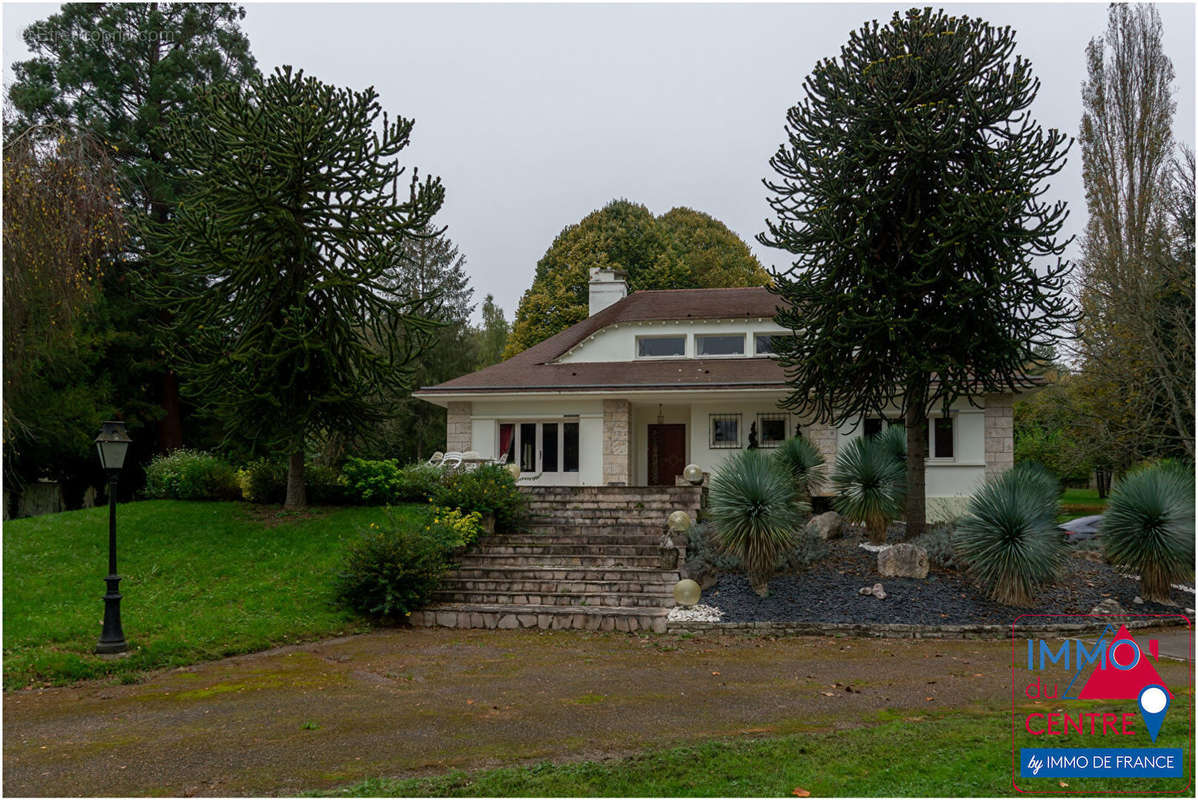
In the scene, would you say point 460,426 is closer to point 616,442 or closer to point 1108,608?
point 616,442

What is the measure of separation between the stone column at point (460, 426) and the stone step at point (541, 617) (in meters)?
9.40

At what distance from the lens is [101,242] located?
40.4 feet

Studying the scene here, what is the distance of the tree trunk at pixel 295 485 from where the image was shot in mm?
18609

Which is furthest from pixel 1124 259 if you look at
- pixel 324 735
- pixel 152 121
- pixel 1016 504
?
pixel 152 121

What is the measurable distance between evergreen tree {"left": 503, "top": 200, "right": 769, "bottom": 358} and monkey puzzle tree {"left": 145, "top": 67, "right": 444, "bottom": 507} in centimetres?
2029

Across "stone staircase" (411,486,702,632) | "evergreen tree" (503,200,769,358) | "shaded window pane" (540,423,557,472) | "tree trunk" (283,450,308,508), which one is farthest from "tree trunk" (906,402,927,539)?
"evergreen tree" (503,200,769,358)

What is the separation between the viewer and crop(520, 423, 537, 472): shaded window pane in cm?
2317

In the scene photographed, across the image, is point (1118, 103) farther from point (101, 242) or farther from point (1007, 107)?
point (101, 242)

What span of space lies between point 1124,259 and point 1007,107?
1155cm

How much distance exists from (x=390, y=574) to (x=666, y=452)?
38.5 feet

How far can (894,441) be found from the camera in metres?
17.5

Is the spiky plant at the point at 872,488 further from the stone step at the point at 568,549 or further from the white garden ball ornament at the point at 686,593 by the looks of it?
the white garden ball ornament at the point at 686,593

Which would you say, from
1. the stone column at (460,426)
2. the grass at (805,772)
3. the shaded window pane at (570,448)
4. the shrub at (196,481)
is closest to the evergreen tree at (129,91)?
the shrub at (196,481)

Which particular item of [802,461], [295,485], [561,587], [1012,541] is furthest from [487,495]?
[1012,541]
